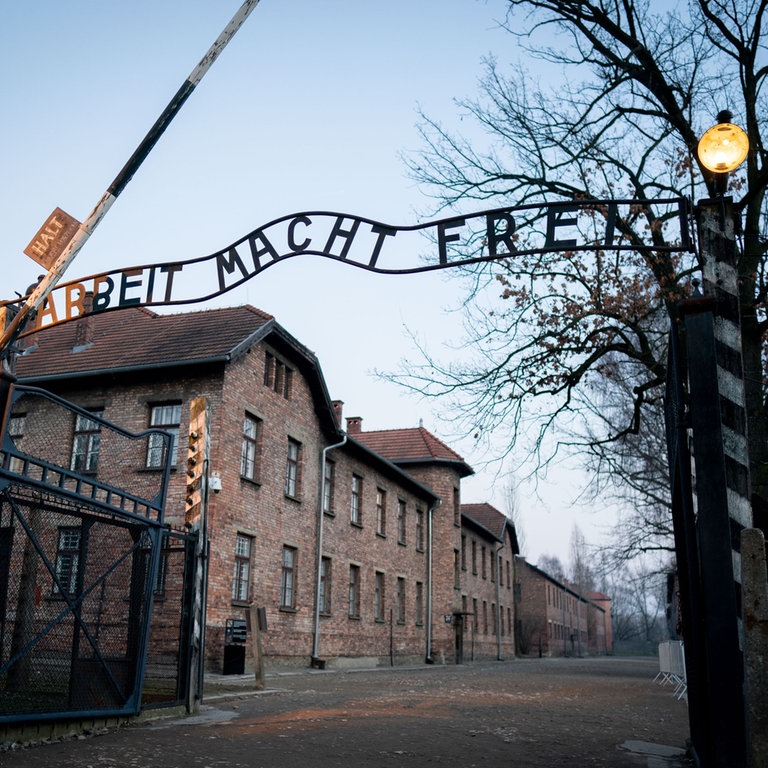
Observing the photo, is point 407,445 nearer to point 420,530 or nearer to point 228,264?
point 420,530

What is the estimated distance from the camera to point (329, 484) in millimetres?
26188

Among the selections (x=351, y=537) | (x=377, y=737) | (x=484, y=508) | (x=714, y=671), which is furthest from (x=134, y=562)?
(x=484, y=508)

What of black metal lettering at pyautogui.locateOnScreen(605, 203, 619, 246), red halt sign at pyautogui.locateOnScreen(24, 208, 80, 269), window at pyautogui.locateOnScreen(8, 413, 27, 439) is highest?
window at pyautogui.locateOnScreen(8, 413, 27, 439)

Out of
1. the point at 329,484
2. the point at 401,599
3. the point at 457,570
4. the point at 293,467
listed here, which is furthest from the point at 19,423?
the point at 457,570

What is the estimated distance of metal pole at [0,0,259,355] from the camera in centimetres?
784

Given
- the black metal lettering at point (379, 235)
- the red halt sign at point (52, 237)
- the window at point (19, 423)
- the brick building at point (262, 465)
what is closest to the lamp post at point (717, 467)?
the black metal lettering at point (379, 235)

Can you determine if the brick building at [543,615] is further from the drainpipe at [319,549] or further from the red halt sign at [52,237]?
the red halt sign at [52,237]

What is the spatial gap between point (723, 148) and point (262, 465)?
17.2 meters

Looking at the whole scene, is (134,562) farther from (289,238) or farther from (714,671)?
(714,671)

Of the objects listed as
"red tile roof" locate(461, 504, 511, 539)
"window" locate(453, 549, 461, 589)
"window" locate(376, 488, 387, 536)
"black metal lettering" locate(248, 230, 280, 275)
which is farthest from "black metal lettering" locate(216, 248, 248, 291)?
"red tile roof" locate(461, 504, 511, 539)

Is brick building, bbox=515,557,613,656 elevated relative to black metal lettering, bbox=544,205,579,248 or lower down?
lower down

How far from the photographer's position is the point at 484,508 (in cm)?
5331

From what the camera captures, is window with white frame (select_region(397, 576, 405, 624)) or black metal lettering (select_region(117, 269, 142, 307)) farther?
window with white frame (select_region(397, 576, 405, 624))

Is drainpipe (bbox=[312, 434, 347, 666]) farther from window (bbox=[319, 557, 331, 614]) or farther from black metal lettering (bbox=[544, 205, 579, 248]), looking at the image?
black metal lettering (bbox=[544, 205, 579, 248])
